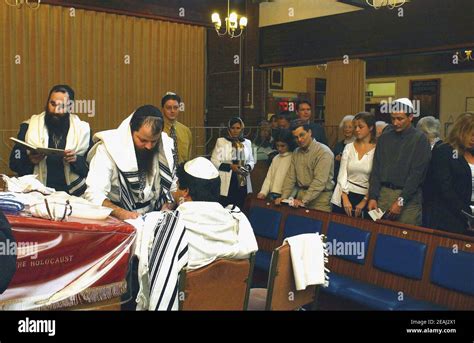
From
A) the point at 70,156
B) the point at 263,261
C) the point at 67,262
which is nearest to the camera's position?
the point at 67,262

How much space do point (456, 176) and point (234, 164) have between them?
220cm

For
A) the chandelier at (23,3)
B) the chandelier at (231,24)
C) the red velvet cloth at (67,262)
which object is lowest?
the red velvet cloth at (67,262)

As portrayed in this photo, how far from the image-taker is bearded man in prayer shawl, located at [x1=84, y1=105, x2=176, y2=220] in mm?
2682

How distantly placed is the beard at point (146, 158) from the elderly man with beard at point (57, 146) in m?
0.76

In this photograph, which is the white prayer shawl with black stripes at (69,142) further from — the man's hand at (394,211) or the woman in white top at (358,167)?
the man's hand at (394,211)

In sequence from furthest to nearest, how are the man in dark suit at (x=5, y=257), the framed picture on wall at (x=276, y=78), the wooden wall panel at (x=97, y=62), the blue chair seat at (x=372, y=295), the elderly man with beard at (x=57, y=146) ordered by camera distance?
the framed picture on wall at (x=276, y=78)
the wooden wall panel at (x=97, y=62)
the elderly man with beard at (x=57, y=146)
the blue chair seat at (x=372, y=295)
the man in dark suit at (x=5, y=257)

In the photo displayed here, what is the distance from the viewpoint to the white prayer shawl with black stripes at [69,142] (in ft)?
11.2

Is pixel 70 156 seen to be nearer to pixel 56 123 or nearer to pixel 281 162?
pixel 56 123

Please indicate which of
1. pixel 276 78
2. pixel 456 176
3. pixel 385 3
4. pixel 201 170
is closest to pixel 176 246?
pixel 201 170

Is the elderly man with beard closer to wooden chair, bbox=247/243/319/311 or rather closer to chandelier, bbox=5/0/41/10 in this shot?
wooden chair, bbox=247/243/319/311

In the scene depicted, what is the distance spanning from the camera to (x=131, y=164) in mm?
Result: 2709

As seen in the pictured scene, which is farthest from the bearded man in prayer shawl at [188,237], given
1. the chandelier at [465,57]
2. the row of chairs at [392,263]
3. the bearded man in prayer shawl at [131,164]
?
the chandelier at [465,57]

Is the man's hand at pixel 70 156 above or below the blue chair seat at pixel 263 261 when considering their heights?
above

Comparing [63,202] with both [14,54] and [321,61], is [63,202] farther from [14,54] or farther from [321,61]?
[321,61]
